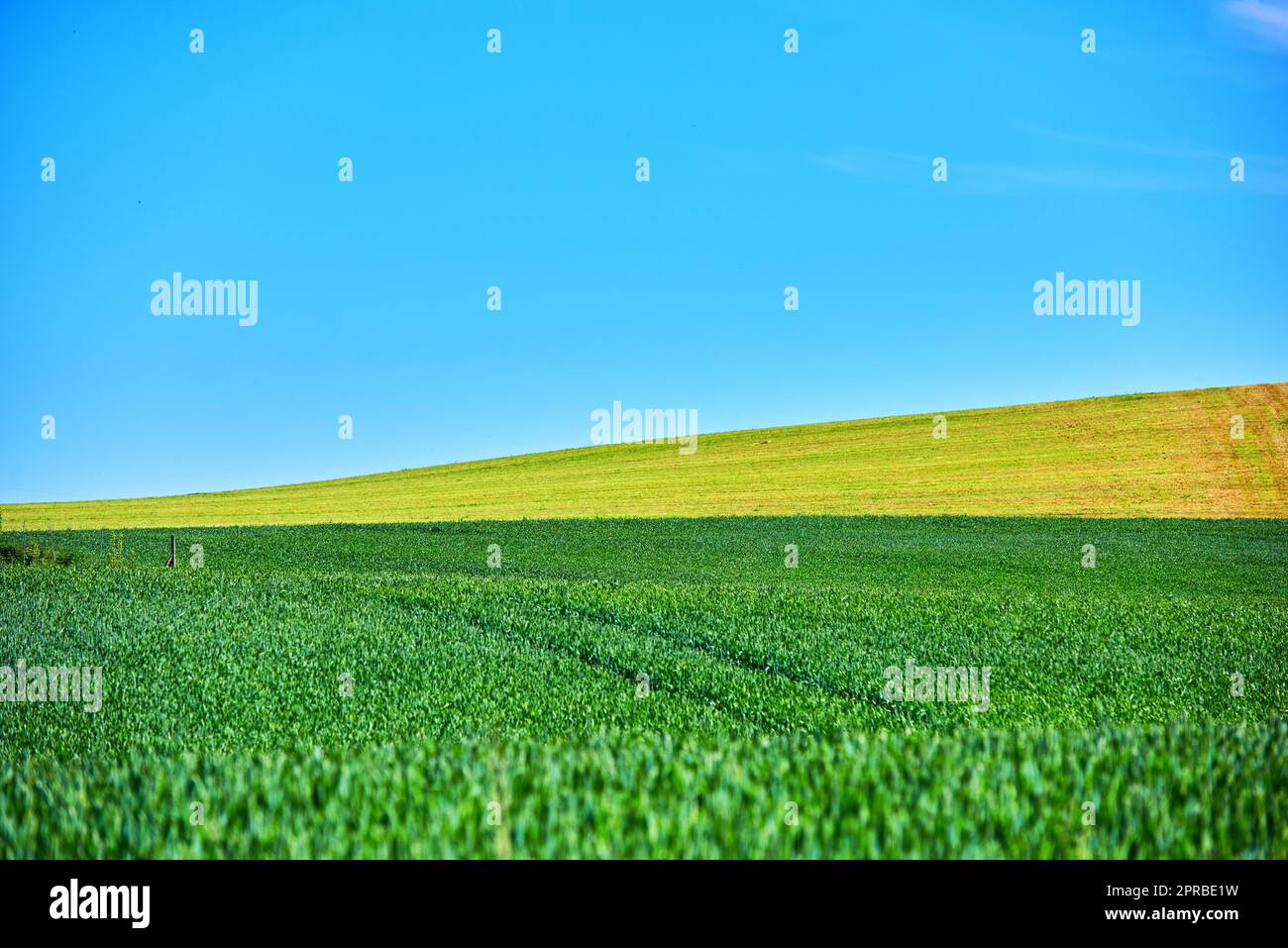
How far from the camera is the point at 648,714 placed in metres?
13.3

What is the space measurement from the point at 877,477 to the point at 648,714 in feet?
201

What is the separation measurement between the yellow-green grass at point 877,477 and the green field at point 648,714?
23.4 metres

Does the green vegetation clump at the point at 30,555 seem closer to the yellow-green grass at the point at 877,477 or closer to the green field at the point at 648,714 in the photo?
the green field at the point at 648,714

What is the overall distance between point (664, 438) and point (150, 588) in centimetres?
8067

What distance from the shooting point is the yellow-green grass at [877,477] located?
61.7 metres

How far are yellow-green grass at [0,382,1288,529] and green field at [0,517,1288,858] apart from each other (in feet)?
76.7
